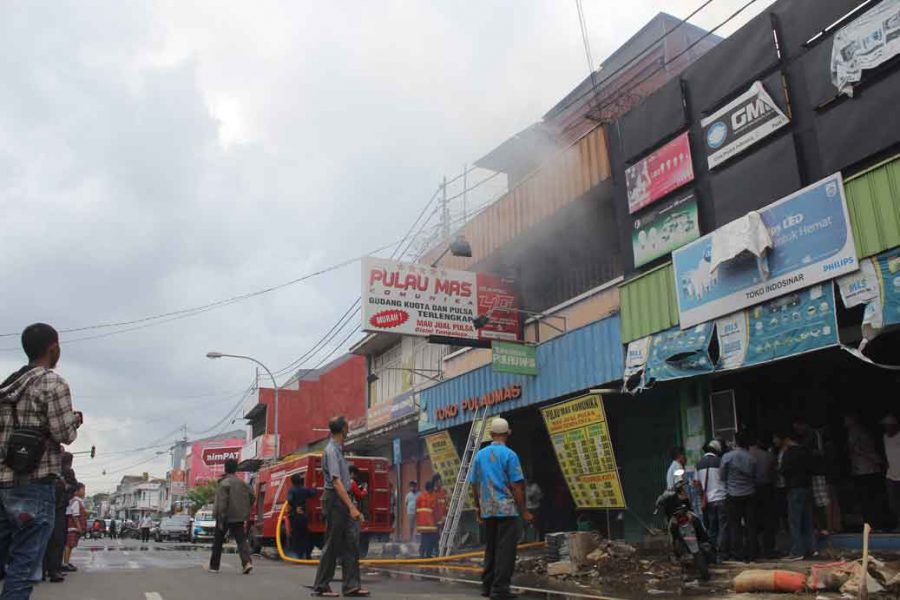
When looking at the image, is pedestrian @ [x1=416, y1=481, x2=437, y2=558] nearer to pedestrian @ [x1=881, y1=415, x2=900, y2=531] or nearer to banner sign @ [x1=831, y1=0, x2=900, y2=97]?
pedestrian @ [x1=881, y1=415, x2=900, y2=531]

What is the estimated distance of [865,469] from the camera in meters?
10.2

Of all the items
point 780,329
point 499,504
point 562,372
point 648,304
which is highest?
point 648,304

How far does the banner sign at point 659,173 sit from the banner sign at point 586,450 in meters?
3.39

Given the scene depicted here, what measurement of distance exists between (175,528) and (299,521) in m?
26.4

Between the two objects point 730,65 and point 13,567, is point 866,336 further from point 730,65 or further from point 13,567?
point 13,567

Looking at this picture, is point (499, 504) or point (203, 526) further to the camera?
point (203, 526)

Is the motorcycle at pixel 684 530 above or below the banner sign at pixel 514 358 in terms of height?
below

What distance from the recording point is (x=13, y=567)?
3.85m

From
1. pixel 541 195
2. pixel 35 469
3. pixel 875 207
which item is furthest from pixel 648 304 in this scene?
pixel 35 469

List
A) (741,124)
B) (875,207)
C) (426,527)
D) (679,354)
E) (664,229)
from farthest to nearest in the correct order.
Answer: (426,527)
(664,229)
(679,354)
(741,124)
(875,207)

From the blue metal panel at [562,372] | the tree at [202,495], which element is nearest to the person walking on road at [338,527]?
the blue metal panel at [562,372]

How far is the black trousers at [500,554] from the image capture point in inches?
254

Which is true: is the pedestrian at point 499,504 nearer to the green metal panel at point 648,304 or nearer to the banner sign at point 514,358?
the green metal panel at point 648,304

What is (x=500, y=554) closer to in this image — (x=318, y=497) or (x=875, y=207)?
(x=875, y=207)
